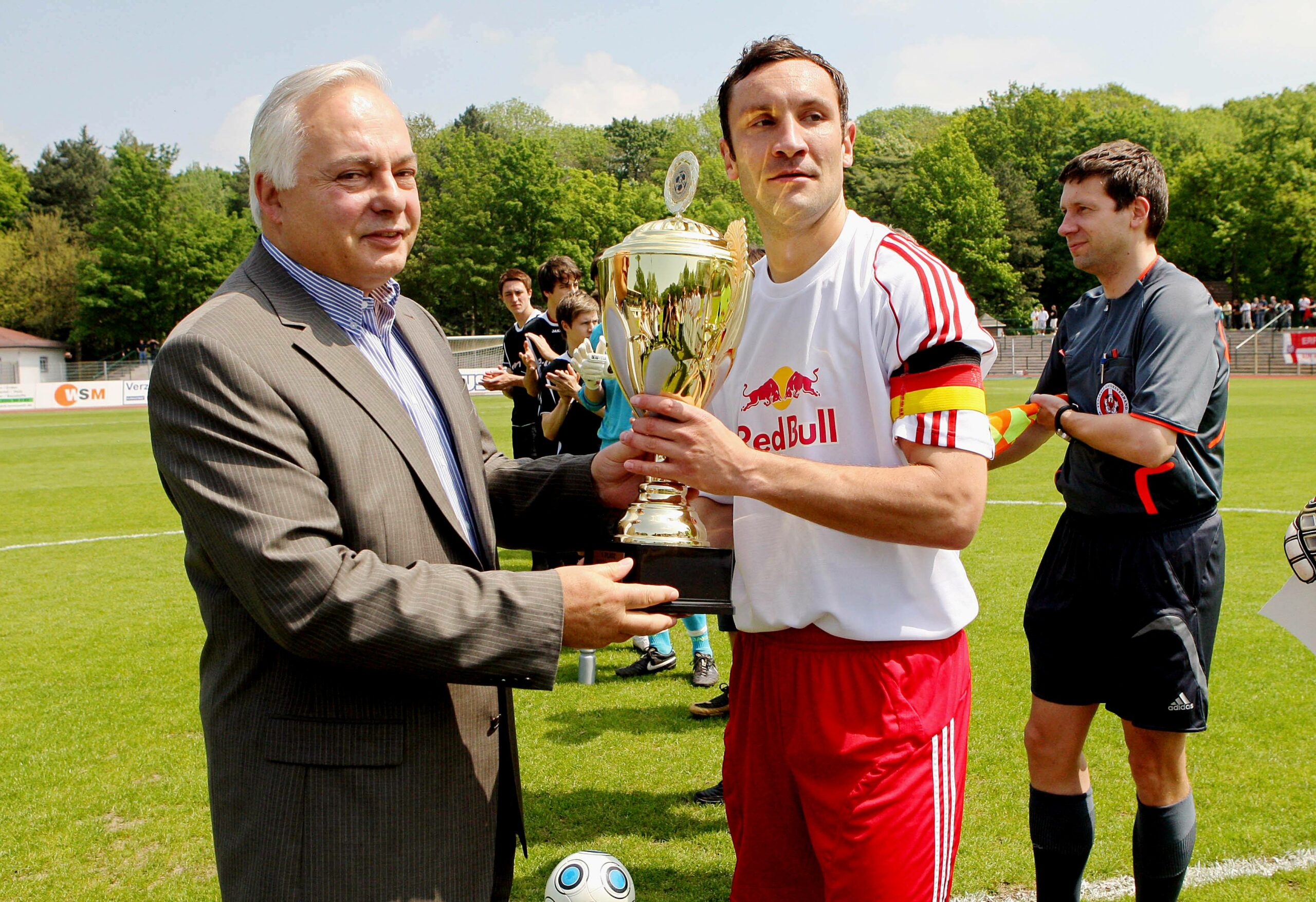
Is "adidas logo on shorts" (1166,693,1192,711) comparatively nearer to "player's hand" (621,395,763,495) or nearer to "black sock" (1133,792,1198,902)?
"black sock" (1133,792,1198,902)

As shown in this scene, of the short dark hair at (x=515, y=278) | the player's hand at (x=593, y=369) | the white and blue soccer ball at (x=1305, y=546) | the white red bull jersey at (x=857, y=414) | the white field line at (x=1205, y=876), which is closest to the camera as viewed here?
the white red bull jersey at (x=857, y=414)

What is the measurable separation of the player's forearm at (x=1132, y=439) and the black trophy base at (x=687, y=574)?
159 centimetres

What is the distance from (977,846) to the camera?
396 centimetres

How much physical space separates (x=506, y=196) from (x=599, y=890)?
60.6 meters

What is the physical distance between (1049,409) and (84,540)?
35.5 feet

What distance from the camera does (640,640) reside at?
646cm

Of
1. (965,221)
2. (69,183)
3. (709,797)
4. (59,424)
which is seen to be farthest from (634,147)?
(709,797)

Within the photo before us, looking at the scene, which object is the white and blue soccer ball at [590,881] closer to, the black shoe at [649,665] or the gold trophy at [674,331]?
the gold trophy at [674,331]

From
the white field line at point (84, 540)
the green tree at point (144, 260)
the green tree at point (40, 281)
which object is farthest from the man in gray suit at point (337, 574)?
the green tree at point (40, 281)

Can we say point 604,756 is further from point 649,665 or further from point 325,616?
point 325,616

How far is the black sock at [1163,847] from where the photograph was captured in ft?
10.3

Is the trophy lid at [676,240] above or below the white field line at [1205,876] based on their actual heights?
above

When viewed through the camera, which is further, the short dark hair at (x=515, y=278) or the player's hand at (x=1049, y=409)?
the short dark hair at (x=515, y=278)

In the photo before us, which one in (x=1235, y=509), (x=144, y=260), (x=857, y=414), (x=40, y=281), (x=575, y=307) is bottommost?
(x=1235, y=509)
